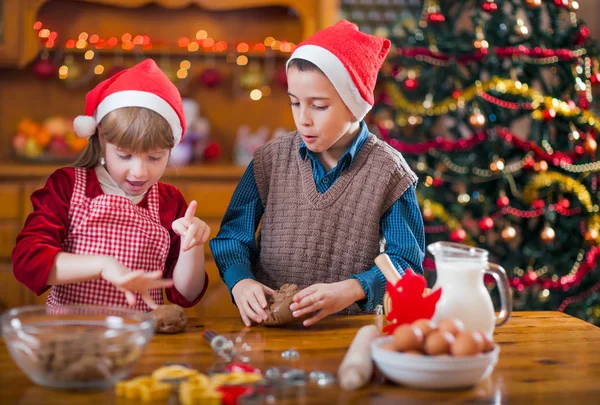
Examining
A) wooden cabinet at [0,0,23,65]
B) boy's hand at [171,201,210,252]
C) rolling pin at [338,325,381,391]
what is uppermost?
wooden cabinet at [0,0,23,65]

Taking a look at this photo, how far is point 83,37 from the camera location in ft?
13.1

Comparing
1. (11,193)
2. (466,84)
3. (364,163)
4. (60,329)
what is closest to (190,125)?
(11,193)

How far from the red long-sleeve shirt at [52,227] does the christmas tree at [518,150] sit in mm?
1454

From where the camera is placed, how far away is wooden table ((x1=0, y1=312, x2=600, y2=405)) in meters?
1.06

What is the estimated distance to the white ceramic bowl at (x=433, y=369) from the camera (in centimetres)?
107

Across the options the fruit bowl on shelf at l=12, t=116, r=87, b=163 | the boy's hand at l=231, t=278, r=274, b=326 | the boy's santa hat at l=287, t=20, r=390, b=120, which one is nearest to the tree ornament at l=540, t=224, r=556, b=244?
the boy's santa hat at l=287, t=20, r=390, b=120

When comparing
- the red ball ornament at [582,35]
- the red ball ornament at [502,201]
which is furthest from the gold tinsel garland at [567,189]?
the red ball ornament at [582,35]

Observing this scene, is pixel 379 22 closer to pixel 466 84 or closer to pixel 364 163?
pixel 466 84

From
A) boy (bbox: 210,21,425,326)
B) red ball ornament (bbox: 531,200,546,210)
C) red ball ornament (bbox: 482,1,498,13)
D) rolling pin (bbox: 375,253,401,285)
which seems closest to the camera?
rolling pin (bbox: 375,253,401,285)

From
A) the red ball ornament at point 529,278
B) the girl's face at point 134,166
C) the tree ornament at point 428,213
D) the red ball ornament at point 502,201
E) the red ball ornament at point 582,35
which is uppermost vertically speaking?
the red ball ornament at point 582,35

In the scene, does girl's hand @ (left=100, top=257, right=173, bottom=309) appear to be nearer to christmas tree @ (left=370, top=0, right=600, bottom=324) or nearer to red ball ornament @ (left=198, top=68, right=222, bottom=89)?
christmas tree @ (left=370, top=0, right=600, bottom=324)

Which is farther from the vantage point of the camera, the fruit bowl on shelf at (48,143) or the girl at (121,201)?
the fruit bowl on shelf at (48,143)

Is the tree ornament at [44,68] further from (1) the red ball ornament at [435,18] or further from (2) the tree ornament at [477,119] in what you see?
(2) the tree ornament at [477,119]

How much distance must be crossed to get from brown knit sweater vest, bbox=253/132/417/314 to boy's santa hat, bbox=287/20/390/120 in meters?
0.13
